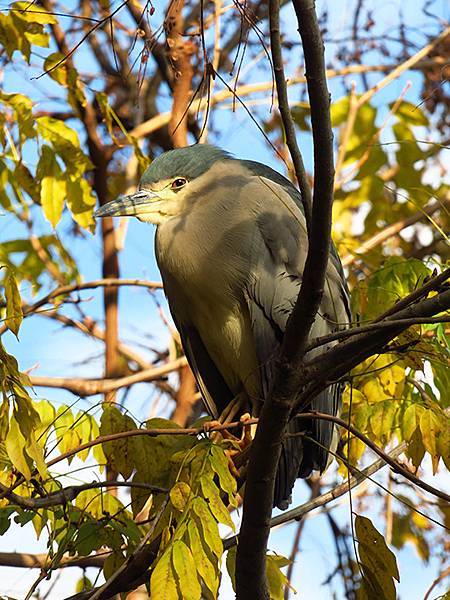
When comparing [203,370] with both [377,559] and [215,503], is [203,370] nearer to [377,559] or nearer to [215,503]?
[377,559]

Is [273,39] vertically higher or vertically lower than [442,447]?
higher

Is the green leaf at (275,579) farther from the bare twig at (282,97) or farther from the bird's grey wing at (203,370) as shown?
the bird's grey wing at (203,370)

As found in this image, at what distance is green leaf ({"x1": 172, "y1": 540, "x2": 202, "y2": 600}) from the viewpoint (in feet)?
5.92

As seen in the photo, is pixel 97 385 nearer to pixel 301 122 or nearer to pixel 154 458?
pixel 154 458

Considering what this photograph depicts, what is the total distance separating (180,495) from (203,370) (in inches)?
64.9

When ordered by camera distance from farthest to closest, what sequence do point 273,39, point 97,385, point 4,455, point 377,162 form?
point 377,162 → point 97,385 → point 4,455 → point 273,39

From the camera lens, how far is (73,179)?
134 inches

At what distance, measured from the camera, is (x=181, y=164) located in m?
3.57

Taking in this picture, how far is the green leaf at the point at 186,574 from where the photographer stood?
180cm

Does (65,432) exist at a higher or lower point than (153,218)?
lower

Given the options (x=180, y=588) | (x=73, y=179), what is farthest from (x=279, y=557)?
(x=73, y=179)

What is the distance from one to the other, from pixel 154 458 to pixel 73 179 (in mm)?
1184

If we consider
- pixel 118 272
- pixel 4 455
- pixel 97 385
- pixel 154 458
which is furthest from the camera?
pixel 118 272

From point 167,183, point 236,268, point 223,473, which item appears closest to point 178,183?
point 167,183
